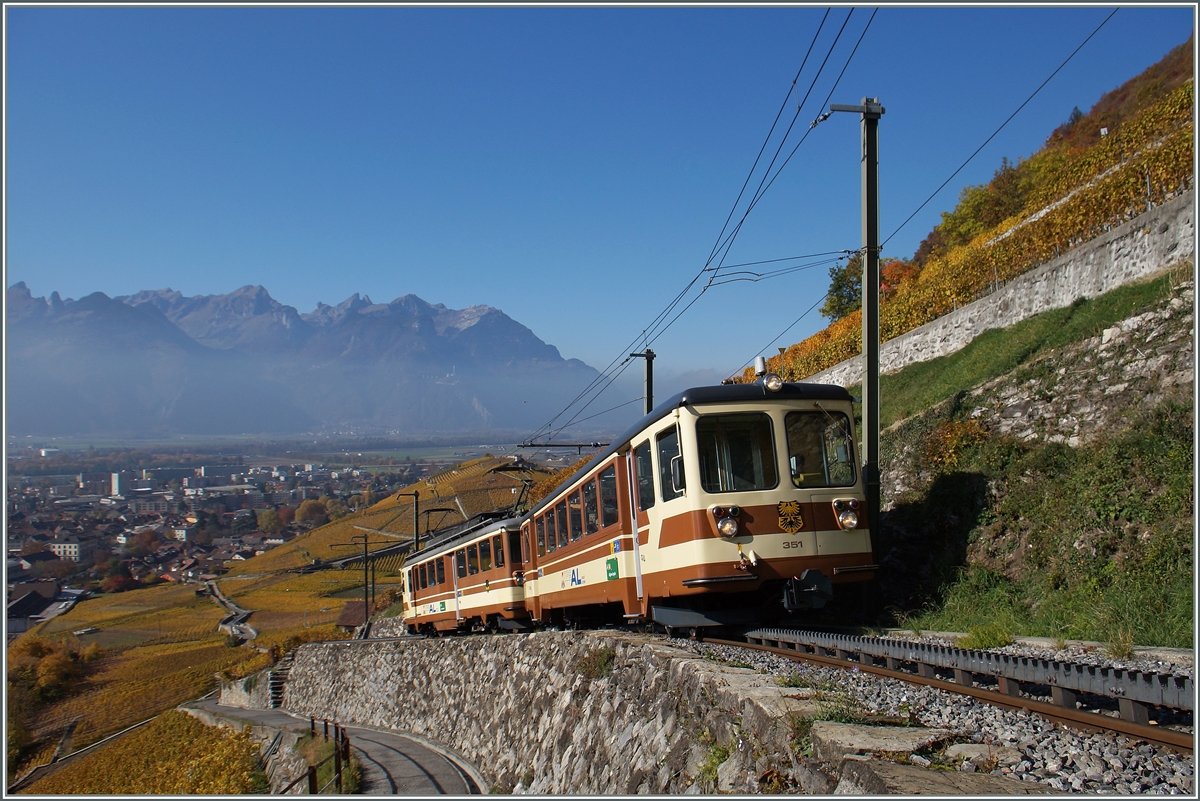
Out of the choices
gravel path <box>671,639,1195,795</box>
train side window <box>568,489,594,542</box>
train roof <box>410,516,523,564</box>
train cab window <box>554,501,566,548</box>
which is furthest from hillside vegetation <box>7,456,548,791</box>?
gravel path <box>671,639,1195,795</box>

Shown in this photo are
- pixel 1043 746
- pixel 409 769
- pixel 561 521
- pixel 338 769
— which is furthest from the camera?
pixel 409 769

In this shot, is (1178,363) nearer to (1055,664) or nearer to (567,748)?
(1055,664)

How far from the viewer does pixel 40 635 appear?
6519cm

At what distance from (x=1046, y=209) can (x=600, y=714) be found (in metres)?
27.7

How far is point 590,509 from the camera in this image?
12477 mm

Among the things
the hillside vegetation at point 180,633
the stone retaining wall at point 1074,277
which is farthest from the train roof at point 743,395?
the hillside vegetation at point 180,633

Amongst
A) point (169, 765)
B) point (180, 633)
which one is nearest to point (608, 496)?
point (169, 765)

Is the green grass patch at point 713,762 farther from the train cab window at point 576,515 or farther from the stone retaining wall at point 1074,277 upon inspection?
the stone retaining wall at point 1074,277

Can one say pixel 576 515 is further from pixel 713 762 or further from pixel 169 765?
pixel 169 765

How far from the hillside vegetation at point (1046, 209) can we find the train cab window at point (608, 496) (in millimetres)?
10155

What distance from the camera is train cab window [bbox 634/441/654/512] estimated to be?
10.2 meters

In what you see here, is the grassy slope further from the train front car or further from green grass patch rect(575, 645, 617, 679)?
green grass patch rect(575, 645, 617, 679)

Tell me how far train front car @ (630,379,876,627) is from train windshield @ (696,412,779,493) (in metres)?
0.01

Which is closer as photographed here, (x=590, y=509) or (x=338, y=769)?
(x=590, y=509)
